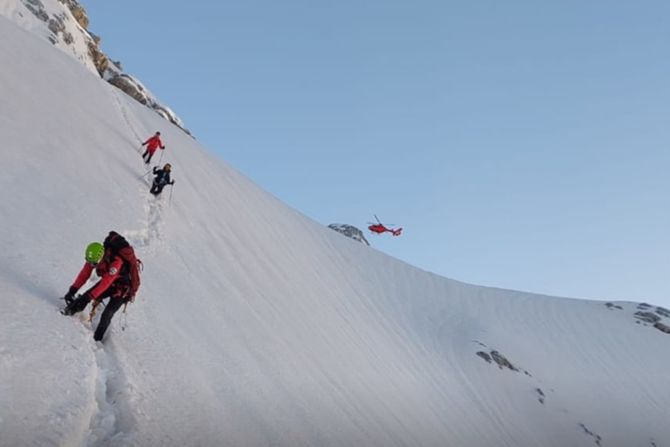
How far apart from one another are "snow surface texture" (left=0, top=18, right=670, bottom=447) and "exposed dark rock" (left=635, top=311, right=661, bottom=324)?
9422 mm

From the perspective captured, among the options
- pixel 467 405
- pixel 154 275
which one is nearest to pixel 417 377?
pixel 467 405

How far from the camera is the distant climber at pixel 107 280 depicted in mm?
6047

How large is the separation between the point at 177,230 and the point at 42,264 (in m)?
5.37

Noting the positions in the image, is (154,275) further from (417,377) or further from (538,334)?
(538,334)

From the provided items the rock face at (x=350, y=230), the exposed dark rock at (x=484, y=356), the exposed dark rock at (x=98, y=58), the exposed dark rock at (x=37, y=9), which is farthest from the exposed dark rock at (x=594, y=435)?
the exposed dark rock at (x=98, y=58)

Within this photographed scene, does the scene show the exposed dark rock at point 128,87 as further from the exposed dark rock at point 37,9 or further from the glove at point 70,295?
the glove at point 70,295

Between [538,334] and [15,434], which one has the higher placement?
[538,334]

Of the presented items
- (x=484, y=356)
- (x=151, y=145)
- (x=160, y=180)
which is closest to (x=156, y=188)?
(x=160, y=180)

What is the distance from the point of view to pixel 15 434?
4219 mm

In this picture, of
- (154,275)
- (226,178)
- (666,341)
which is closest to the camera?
(154,275)

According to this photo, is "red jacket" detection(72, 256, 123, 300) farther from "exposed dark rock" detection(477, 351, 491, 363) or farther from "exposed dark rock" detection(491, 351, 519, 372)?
"exposed dark rock" detection(491, 351, 519, 372)

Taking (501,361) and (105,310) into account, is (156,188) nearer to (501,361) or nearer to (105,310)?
(105,310)

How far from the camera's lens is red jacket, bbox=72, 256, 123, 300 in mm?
6035

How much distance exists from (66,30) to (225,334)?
112 feet
